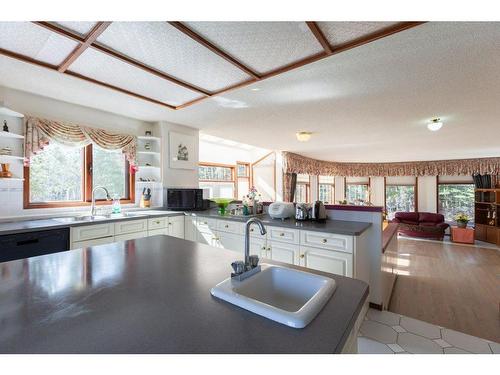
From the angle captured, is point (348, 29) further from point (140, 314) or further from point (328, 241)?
point (140, 314)

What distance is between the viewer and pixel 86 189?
3.28 m

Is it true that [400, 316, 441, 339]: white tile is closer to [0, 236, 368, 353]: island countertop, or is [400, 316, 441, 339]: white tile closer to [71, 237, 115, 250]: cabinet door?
[0, 236, 368, 353]: island countertop

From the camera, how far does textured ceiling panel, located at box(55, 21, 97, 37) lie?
153 centimetres

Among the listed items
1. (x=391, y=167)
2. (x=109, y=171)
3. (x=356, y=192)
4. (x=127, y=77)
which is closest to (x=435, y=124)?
(x=127, y=77)

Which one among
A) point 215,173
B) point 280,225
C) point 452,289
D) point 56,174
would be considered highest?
point 215,173

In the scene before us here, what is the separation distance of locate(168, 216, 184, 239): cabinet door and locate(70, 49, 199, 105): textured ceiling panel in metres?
1.61

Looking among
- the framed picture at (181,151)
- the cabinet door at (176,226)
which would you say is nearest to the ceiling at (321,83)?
the framed picture at (181,151)

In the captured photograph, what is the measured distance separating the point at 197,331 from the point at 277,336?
0.22m

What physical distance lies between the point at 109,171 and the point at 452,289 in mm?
4931

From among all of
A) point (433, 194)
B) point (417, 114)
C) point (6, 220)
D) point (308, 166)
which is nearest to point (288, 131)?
point (417, 114)

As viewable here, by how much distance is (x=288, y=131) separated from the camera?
174 inches

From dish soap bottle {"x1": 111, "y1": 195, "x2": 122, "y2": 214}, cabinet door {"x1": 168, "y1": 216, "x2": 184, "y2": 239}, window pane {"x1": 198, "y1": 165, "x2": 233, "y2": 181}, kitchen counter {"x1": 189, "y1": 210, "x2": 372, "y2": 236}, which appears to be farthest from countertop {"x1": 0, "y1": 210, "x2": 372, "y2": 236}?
window pane {"x1": 198, "y1": 165, "x2": 233, "y2": 181}
